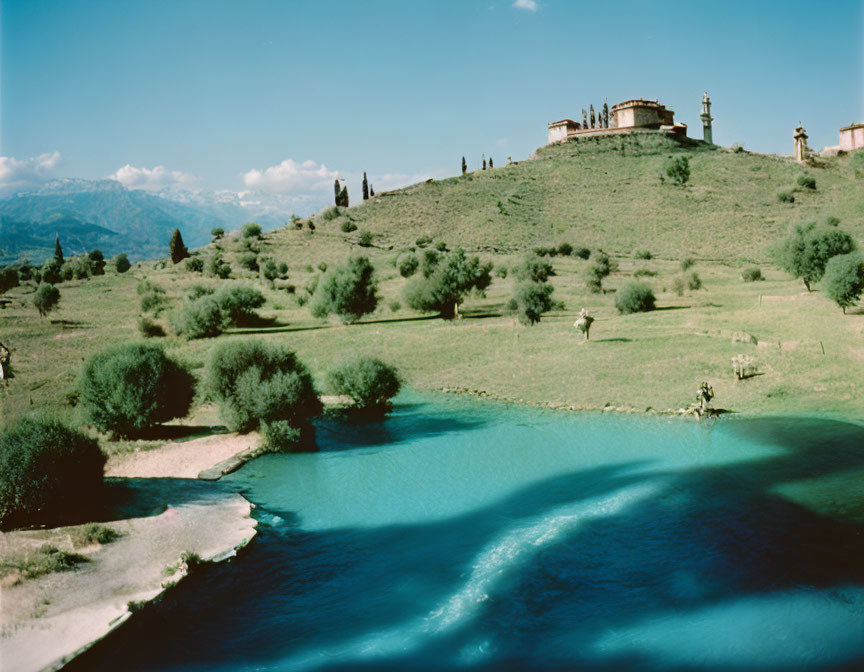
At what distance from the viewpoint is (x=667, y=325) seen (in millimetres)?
41438

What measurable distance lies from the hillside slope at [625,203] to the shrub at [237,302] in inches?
1562

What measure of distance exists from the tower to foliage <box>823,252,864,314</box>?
8546 cm

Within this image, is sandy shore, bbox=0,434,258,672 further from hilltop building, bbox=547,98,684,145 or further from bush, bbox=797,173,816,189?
hilltop building, bbox=547,98,684,145

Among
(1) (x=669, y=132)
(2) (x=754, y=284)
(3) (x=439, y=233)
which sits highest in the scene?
(1) (x=669, y=132)

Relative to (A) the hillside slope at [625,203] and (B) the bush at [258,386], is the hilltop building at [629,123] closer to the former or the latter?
(A) the hillside slope at [625,203]

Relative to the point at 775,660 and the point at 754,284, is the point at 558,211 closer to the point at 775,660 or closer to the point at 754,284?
the point at 754,284

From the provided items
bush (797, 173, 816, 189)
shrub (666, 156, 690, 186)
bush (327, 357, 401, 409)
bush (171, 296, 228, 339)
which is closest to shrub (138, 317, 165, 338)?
bush (171, 296, 228, 339)

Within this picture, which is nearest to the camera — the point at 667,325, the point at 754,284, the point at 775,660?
the point at 775,660

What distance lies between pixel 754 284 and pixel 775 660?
5236 centimetres

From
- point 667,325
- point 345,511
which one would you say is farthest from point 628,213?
point 345,511

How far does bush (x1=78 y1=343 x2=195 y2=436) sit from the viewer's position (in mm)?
27172

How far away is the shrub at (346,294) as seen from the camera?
174ft

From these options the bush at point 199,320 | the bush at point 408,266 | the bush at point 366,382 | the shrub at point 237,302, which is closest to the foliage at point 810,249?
the bush at point 408,266

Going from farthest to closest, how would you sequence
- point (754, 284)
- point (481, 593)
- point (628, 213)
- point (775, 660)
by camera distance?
point (628, 213) < point (754, 284) < point (481, 593) < point (775, 660)
